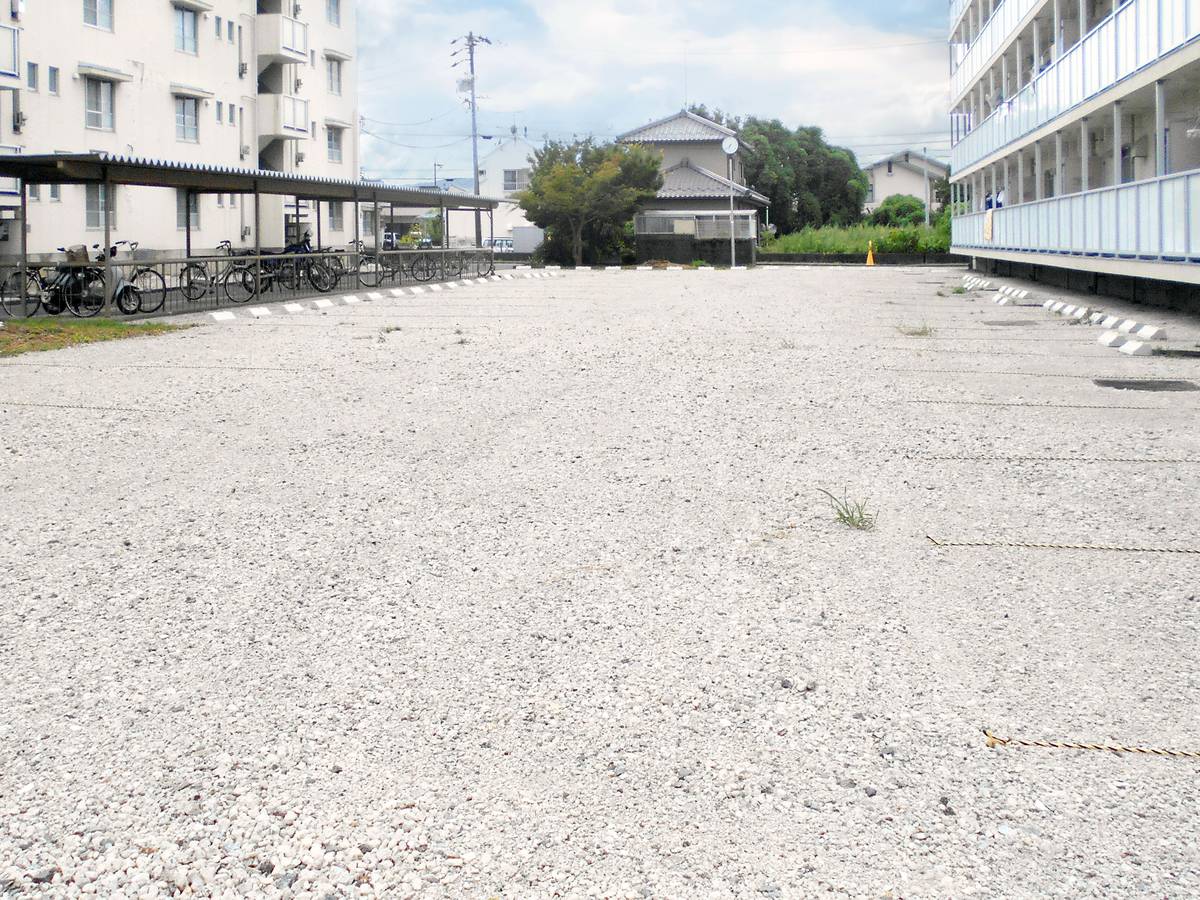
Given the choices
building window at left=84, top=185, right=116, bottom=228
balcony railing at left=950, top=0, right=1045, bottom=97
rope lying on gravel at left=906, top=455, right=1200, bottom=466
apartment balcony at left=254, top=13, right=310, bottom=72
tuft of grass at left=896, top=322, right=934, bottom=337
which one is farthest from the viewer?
apartment balcony at left=254, top=13, right=310, bottom=72

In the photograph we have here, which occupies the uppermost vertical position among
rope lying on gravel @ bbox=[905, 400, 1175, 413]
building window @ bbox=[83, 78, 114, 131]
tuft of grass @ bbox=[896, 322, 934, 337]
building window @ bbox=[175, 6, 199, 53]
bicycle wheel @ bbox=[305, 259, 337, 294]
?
building window @ bbox=[175, 6, 199, 53]

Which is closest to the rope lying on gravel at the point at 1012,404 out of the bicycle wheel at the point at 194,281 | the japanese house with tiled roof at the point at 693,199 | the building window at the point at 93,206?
the bicycle wheel at the point at 194,281

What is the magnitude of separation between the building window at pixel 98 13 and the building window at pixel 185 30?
371 centimetres

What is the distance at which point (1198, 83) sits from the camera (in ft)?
65.5

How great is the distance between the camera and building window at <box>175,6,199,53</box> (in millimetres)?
39844

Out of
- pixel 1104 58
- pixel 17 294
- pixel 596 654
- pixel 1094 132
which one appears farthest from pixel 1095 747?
pixel 1094 132

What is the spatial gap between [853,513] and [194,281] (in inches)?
835

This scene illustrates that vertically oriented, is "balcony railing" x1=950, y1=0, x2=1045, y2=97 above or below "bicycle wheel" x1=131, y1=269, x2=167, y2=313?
above

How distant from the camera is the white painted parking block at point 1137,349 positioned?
1453cm

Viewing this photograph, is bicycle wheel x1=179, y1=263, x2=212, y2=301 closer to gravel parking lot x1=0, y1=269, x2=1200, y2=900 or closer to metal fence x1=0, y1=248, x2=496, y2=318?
metal fence x1=0, y1=248, x2=496, y2=318

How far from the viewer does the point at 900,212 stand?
9662 centimetres

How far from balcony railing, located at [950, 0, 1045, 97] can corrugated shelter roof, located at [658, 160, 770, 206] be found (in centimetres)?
2394

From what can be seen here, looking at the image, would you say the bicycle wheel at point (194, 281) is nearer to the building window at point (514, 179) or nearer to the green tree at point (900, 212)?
the green tree at point (900, 212)

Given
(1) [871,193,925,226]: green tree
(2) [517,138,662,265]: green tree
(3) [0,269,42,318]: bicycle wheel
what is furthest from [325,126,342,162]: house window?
(1) [871,193,925,226]: green tree
